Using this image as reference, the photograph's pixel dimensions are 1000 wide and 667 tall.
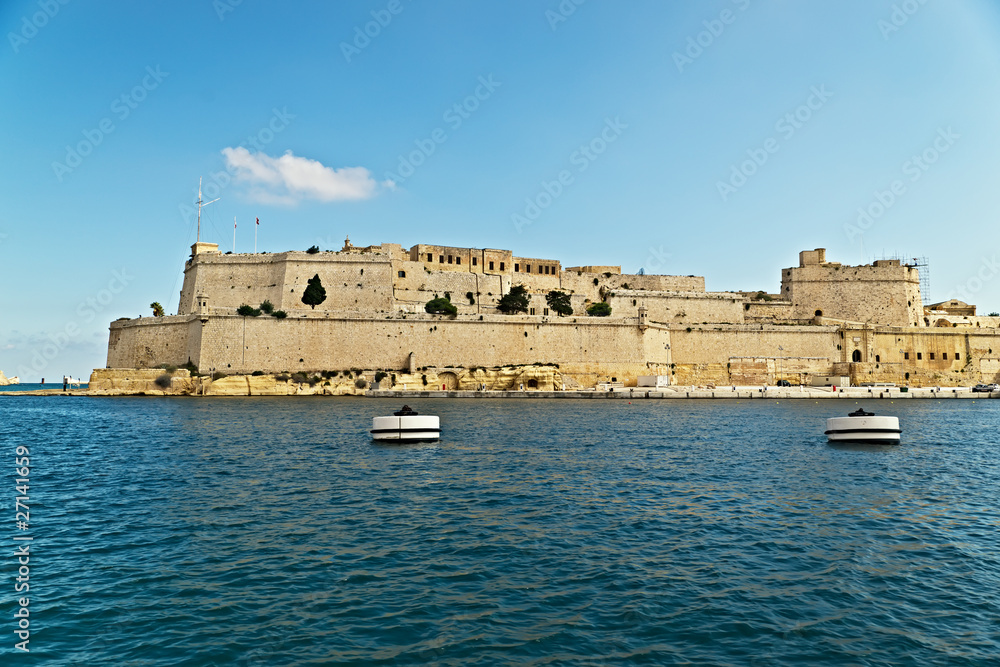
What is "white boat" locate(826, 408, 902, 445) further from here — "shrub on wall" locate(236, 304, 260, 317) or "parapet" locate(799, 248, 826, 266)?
"parapet" locate(799, 248, 826, 266)

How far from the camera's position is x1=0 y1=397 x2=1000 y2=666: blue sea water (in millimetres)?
5703

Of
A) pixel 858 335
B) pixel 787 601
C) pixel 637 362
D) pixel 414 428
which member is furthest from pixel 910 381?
pixel 787 601

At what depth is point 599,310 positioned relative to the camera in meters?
50.3

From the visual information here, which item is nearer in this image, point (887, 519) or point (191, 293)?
point (887, 519)

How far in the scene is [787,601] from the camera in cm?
667

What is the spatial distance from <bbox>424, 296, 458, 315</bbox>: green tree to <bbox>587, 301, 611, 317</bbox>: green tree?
10916 millimetres

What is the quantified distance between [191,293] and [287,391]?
39.2 feet

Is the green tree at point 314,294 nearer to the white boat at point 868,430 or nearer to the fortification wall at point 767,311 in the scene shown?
the white boat at point 868,430

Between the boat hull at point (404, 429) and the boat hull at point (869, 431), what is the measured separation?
41.1 ft

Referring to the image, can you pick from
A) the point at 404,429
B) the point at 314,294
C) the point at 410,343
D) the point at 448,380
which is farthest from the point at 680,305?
the point at 404,429

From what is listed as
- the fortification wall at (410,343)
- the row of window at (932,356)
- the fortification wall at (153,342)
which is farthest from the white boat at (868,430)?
the fortification wall at (153,342)

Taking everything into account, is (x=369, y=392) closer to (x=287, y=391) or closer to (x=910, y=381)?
(x=287, y=391)

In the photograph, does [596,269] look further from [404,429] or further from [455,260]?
[404,429]

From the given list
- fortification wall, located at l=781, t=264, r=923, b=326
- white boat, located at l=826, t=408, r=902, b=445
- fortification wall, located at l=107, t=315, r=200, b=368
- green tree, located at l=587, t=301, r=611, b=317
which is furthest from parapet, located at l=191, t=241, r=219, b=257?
fortification wall, located at l=781, t=264, r=923, b=326
